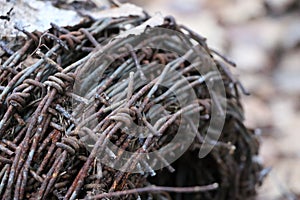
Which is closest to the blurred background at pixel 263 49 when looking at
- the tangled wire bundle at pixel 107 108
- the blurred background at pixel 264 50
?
the blurred background at pixel 264 50

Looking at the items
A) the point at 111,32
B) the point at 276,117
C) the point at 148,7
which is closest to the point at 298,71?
the point at 276,117

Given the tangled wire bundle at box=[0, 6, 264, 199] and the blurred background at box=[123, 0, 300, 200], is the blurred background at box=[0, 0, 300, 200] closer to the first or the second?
the blurred background at box=[123, 0, 300, 200]

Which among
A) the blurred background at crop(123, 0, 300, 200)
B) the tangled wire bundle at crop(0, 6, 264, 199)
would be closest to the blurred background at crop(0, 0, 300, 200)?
the blurred background at crop(123, 0, 300, 200)

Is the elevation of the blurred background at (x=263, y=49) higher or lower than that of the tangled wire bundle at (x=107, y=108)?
lower

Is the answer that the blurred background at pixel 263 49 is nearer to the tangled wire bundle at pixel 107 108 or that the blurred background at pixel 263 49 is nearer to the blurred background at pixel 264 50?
the blurred background at pixel 264 50

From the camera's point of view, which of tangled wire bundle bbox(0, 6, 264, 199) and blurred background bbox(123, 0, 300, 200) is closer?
tangled wire bundle bbox(0, 6, 264, 199)
